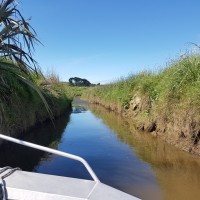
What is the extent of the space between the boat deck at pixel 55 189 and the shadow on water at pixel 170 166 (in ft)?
13.3

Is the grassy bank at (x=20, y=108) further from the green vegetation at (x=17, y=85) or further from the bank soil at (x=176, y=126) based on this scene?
the bank soil at (x=176, y=126)

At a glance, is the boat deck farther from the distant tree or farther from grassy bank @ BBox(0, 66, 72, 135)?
the distant tree

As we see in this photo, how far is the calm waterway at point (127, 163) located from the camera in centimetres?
698

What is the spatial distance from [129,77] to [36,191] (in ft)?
76.3

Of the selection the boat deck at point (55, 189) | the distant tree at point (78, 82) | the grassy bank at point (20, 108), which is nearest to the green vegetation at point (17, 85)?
the grassy bank at point (20, 108)

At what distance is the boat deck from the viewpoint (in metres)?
2.42

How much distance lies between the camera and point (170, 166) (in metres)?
8.72

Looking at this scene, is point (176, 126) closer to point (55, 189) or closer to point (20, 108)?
point (20, 108)

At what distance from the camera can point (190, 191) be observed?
6734 mm

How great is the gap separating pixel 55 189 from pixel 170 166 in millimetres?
6582

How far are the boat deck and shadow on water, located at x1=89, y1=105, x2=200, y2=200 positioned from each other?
4054 millimetres

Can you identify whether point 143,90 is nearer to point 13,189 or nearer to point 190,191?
point 190,191

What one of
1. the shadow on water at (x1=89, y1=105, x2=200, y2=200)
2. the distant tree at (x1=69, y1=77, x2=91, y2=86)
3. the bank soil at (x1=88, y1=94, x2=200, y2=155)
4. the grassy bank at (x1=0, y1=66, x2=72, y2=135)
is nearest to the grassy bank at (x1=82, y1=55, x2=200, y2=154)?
the bank soil at (x1=88, y1=94, x2=200, y2=155)

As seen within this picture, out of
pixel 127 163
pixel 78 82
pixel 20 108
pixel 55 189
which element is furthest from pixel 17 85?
pixel 78 82
